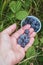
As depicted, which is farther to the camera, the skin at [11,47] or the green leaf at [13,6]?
the green leaf at [13,6]

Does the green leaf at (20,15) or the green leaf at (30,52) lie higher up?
the green leaf at (20,15)

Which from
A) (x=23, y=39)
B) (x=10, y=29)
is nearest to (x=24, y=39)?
Answer: (x=23, y=39)

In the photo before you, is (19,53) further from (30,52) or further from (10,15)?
(10,15)

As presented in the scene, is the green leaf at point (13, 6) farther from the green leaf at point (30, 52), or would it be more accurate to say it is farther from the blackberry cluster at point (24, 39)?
the green leaf at point (30, 52)

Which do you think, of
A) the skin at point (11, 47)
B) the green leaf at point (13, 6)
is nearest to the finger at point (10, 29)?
the skin at point (11, 47)

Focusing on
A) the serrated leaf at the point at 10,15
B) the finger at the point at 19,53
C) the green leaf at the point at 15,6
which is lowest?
the finger at the point at 19,53

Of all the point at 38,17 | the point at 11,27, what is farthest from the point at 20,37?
the point at 38,17

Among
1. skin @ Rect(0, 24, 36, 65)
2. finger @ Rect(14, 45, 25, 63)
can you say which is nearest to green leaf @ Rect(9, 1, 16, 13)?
skin @ Rect(0, 24, 36, 65)
